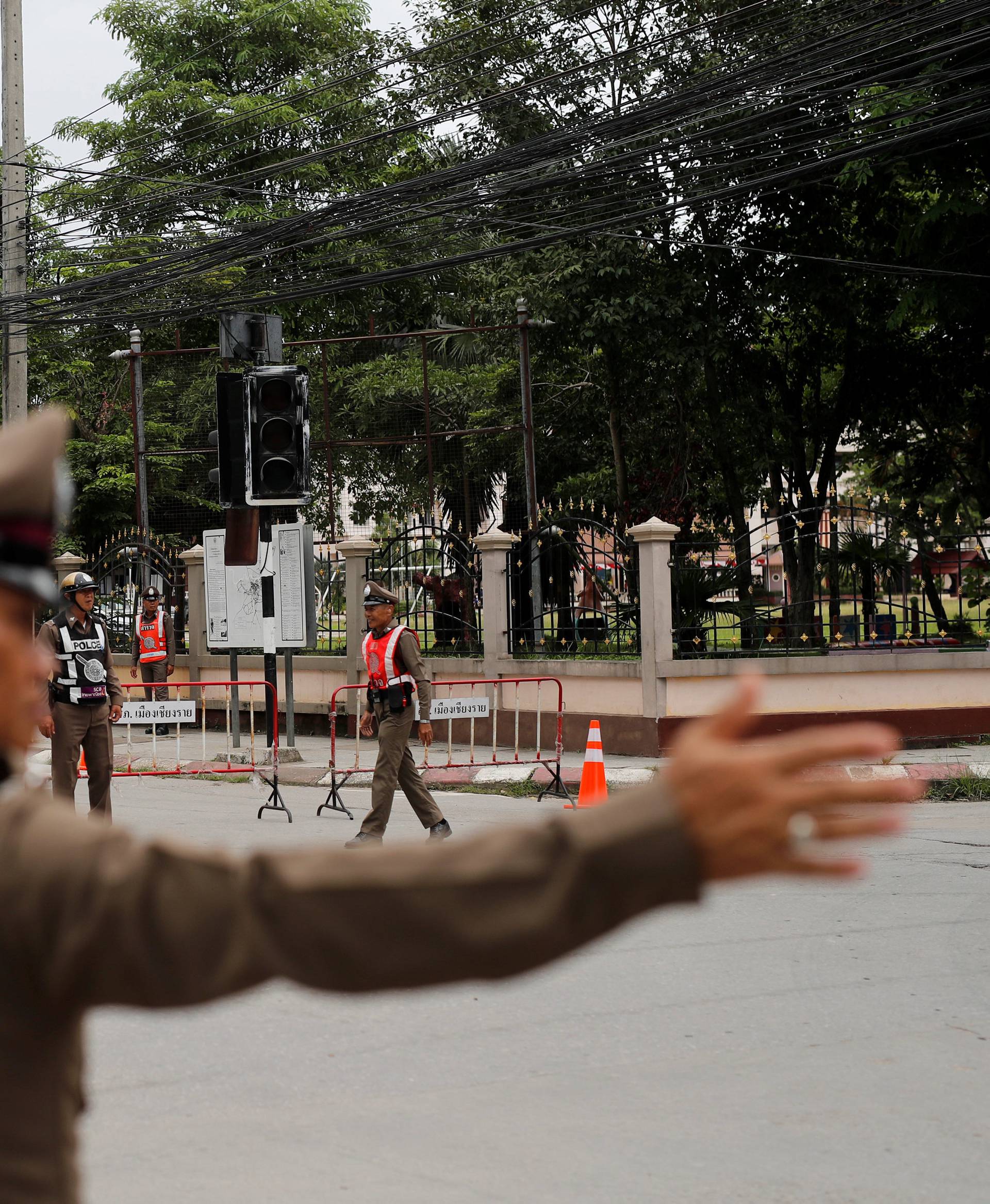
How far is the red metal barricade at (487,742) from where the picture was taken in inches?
504

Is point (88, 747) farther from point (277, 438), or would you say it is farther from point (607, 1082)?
point (607, 1082)

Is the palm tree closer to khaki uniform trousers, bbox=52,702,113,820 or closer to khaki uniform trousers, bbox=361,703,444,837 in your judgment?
khaki uniform trousers, bbox=361,703,444,837

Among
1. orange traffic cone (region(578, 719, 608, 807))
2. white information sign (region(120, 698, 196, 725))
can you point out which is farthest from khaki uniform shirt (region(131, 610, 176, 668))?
orange traffic cone (region(578, 719, 608, 807))

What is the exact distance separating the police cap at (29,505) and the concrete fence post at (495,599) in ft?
47.8

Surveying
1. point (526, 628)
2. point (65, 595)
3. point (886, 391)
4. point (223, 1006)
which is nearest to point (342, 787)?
point (526, 628)

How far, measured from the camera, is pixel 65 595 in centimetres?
1045

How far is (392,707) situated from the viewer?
990cm

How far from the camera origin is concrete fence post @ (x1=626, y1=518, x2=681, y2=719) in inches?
574

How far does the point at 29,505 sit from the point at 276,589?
13.4 m

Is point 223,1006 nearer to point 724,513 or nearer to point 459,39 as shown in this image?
point 459,39

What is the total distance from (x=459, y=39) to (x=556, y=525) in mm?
9542

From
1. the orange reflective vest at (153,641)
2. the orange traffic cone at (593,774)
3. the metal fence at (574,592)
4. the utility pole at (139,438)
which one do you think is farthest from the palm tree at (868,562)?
the utility pole at (139,438)

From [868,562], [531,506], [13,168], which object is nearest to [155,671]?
[531,506]

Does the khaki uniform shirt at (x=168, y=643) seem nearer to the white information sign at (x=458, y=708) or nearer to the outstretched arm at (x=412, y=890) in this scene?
the white information sign at (x=458, y=708)
